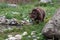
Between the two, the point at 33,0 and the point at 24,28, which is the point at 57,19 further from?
the point at 33,0

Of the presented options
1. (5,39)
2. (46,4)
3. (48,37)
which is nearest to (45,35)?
(48,37)

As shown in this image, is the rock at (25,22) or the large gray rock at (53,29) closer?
the large gray rock at (53,29)

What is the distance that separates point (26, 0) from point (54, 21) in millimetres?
10412

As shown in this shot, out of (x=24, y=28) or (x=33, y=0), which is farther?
(x=33, y=0)

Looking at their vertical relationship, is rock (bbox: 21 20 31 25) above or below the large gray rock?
below

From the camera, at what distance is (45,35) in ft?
20.0

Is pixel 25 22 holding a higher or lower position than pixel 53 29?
lower

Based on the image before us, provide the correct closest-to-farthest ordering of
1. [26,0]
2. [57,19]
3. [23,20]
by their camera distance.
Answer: [57,19] < [23,20] < [26,0]

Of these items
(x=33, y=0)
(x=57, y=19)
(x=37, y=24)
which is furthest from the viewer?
(x=33, y=0)

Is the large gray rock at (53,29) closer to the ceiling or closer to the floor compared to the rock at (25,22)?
closer to the ceiling

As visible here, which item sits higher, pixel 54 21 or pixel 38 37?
pixel 54 21

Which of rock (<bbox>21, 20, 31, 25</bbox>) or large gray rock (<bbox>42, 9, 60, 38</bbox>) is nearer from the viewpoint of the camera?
large gray rock (<bbox>42, 9, 60, 38</bbox>)

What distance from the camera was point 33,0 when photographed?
17656 millimetres

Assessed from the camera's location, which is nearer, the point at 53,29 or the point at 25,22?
the point at 53,29
